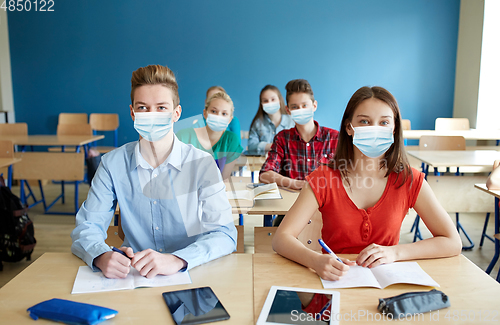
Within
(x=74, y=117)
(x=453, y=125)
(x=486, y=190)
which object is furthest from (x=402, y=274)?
(x=74, y=117)

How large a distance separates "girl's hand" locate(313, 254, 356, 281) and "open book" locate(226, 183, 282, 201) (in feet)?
3.02

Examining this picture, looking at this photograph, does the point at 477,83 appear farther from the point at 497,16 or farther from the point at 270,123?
the point at 270,123

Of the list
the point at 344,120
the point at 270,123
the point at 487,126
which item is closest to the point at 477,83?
the point at 487,126

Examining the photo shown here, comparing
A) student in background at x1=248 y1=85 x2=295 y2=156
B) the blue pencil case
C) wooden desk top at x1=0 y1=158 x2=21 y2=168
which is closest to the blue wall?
student in background at x1=248 y1=85 x2=295 y2=156

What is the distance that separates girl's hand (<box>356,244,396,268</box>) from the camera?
1.12 meters

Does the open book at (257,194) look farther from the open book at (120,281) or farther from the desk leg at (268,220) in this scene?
the open book at (120,281)

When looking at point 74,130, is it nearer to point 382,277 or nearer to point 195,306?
point 195,306

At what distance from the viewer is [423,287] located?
3.29 feet

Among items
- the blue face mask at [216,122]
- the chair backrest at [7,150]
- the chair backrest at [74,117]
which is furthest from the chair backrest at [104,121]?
the blue face mask at [216,122]

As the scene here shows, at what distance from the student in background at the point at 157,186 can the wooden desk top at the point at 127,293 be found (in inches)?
7.8

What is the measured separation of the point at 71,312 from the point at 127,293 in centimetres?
15

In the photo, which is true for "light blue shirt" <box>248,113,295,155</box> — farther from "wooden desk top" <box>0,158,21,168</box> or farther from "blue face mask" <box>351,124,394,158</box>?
"blue face mask" <box>351,124,394,158</box>

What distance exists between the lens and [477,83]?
5062mm

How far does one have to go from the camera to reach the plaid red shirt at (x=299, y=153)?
2.61 metres
